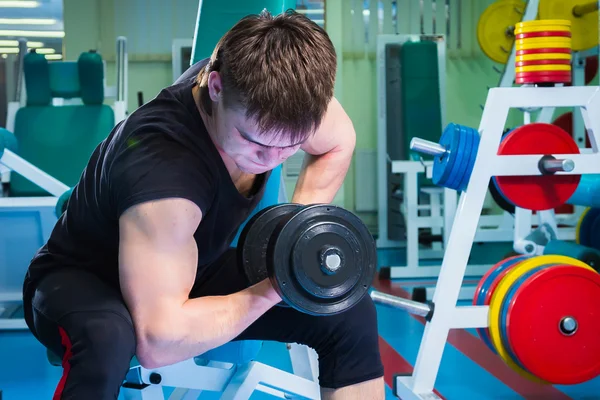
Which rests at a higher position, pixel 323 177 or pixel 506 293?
pixel 323 177

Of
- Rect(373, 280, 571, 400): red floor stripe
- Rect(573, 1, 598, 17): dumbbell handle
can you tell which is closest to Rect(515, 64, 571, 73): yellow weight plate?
Rect(373, 280, 571, 400): red floor stripe

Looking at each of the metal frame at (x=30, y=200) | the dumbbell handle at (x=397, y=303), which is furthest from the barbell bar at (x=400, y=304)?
the metal frame at (x=30, y=200)

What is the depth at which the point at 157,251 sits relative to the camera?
45.1 inches

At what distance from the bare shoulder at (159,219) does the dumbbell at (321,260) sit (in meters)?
0.16

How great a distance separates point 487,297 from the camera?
225 cm

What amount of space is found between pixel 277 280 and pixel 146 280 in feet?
0.69

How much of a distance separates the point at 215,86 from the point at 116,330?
1.42 feet

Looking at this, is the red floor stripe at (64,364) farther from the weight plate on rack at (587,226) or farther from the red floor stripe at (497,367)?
the weight plate on rack at (587,226)

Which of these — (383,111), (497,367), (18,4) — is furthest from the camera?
(18,4)

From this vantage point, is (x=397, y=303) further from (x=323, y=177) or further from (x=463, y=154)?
(x=323, y=177)

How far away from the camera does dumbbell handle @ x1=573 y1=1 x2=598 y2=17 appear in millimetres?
3832

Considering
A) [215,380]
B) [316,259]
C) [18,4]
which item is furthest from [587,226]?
[18,4]

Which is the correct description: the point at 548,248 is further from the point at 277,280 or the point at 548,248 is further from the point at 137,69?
the point at 137,69

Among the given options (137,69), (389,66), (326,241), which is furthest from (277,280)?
(137,69)
